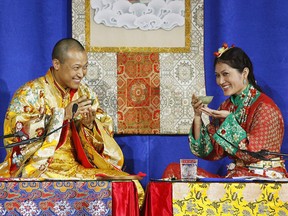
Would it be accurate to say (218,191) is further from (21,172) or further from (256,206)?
(21,172)

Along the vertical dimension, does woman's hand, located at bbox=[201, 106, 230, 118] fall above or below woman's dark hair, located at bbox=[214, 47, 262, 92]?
below

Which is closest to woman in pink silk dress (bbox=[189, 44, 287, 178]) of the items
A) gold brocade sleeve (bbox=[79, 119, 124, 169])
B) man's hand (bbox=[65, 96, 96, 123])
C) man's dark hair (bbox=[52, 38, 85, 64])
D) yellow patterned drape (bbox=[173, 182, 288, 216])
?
gold brocade sleeve (bbox=[79, 119, 124, 169])

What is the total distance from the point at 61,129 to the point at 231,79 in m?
1.18

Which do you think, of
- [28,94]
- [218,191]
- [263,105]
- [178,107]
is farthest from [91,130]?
[218,191]

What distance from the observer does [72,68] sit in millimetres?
4934

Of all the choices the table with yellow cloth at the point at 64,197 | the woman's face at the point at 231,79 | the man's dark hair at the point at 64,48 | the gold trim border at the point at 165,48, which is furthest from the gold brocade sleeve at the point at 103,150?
the table with yellow cloth at the point at 64,197

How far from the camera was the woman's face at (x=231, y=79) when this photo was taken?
4.80 m

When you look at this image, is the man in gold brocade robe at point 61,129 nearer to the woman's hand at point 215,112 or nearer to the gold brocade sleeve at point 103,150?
the gold brocade sleeve at point 103,150

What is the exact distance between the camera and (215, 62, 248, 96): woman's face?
4.80 meters

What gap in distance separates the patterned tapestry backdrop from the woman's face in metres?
0.66

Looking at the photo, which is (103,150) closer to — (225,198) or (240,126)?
(240,126)

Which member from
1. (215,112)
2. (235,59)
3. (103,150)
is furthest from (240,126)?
(103,150)

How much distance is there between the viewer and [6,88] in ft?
18.0

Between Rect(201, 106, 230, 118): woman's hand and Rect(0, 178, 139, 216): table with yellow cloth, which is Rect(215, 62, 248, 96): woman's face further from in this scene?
Rect(0, 178, 139, 216): table with yellow cloth
